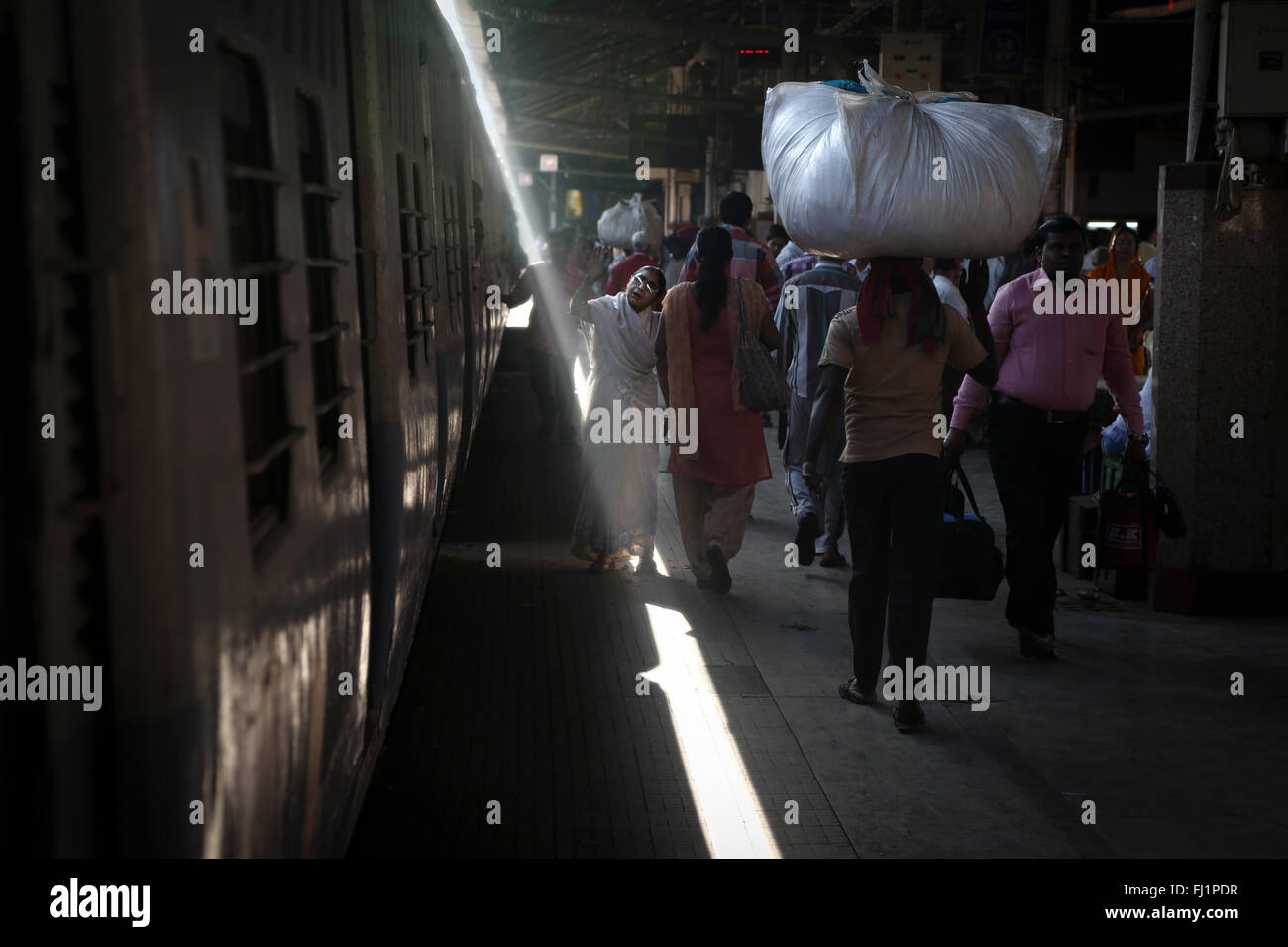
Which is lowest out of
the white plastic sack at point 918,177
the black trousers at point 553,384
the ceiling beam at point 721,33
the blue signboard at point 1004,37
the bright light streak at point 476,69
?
the black trousers at point 553,384

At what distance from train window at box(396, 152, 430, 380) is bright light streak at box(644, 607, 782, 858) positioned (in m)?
1.56

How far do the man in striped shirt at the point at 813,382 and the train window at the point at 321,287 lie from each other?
514cm

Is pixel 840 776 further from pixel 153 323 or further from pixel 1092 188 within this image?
pixel 1092 188

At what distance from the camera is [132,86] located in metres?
1.52

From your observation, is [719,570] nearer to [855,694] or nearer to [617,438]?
[617,438]

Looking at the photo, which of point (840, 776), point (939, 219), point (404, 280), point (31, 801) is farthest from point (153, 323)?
point (939, 219)

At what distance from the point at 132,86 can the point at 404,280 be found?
3.09 m

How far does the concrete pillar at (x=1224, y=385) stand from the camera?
270 inches

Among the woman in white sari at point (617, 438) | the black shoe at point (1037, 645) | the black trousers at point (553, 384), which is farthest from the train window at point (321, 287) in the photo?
the black trousers at point (553, 384)

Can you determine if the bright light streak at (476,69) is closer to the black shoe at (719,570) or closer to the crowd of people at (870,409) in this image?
the crowd of people at (870,409)

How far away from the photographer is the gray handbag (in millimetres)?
7172

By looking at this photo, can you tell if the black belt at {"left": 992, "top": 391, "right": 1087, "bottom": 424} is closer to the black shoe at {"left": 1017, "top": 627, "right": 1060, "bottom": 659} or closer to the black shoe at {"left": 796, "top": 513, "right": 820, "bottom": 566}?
the black shoe at {"left": 1017, "top": 627, "right": 1060, "bottom": 659}

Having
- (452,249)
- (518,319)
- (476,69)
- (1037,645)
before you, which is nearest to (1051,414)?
(1037,645)

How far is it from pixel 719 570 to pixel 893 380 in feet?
7.44
